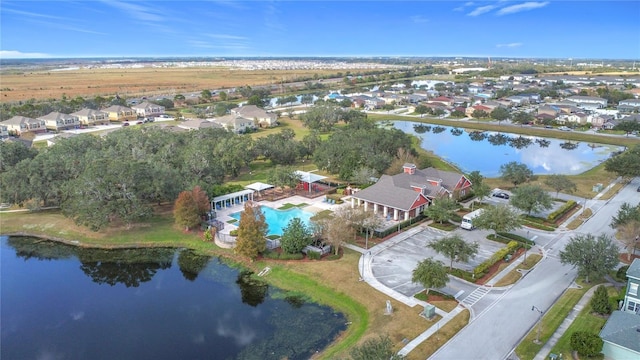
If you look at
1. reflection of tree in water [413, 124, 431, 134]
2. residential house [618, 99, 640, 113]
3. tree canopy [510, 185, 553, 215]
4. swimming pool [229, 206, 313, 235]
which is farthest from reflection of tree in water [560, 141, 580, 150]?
swimming pool [229, 206, 313, 235]

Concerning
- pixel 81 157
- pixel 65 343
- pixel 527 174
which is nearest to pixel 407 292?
pixel 65 343

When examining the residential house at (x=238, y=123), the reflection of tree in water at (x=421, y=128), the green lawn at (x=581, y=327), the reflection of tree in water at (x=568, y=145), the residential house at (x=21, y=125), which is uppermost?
the residential house at (x=21, y=125)

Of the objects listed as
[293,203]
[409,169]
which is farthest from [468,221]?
[293,203]

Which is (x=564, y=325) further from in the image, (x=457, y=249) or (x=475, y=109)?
(x=475, y=109)

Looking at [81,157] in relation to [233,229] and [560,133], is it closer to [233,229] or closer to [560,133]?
[233,229]

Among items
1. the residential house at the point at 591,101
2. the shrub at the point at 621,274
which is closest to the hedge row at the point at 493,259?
the shrub at the point at 621,274

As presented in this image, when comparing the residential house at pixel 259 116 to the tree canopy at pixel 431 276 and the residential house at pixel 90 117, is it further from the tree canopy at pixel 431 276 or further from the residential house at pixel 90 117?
the tree canopy at pixel 431 276
